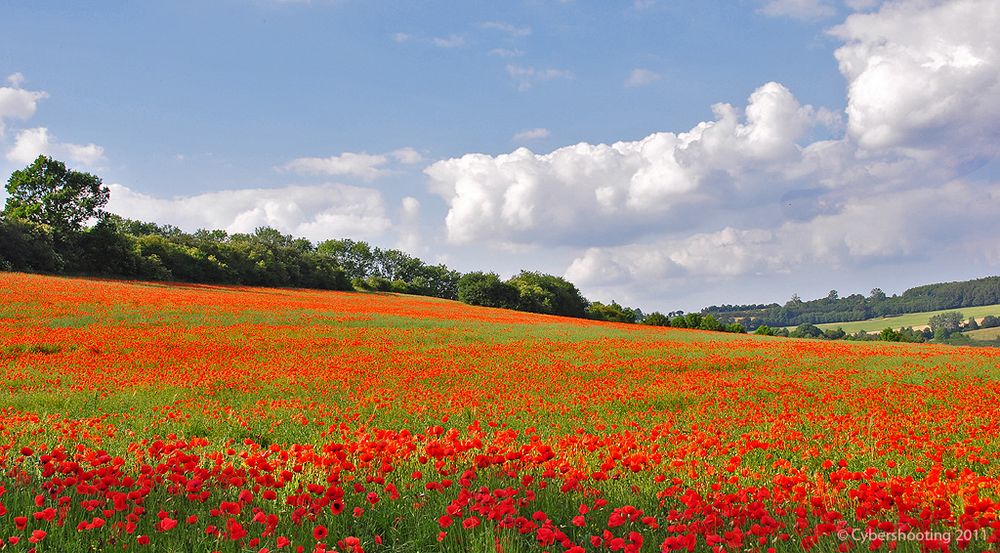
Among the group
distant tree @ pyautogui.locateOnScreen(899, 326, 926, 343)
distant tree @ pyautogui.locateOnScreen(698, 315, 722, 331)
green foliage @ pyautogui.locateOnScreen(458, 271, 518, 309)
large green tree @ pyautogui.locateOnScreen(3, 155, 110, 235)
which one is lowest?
distant tree @ pyautogui.locateOnScreen(899, 326, 926, 343)

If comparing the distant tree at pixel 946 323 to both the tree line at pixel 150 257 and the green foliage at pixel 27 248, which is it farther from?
the green foliage at pixel 27 248

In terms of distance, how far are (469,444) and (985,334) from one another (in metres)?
124

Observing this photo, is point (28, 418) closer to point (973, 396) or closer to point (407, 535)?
point (407, 535)

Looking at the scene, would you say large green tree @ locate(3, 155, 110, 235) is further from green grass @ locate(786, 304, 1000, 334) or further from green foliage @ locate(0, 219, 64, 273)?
green grass @ locate(786, 304, 1000, 334)

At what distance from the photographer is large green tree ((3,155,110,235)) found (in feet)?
186

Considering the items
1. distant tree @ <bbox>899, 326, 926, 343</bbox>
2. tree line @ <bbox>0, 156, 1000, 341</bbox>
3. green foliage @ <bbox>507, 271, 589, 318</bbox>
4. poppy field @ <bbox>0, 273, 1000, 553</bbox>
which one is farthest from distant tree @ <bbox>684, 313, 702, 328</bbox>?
poppy field @ <bbox>0, 273, 1000, 553</bbox>

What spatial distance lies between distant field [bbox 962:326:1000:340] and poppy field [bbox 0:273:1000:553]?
91.2 metres

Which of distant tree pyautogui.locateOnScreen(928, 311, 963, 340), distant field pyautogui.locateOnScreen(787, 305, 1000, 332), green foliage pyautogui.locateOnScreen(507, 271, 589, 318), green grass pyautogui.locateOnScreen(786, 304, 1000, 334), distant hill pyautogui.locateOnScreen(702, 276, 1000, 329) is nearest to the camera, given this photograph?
green foliage pyautogui.locateOnScreen(507, 271, 589, 318)

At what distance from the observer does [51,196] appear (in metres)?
57.2

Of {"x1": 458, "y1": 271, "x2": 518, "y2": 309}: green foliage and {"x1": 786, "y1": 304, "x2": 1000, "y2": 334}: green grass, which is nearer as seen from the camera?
{"x1": 458, "y1": 271, "x2": 518, "y2": 309}: green foliage

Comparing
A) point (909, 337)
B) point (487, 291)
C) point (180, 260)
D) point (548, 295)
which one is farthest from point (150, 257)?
point (909, 337)

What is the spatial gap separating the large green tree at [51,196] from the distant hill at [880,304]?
128m

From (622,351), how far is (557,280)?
2790 inches

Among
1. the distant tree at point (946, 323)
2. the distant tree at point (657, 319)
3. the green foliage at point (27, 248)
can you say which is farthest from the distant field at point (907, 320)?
the green foliage at point (27, 248)
